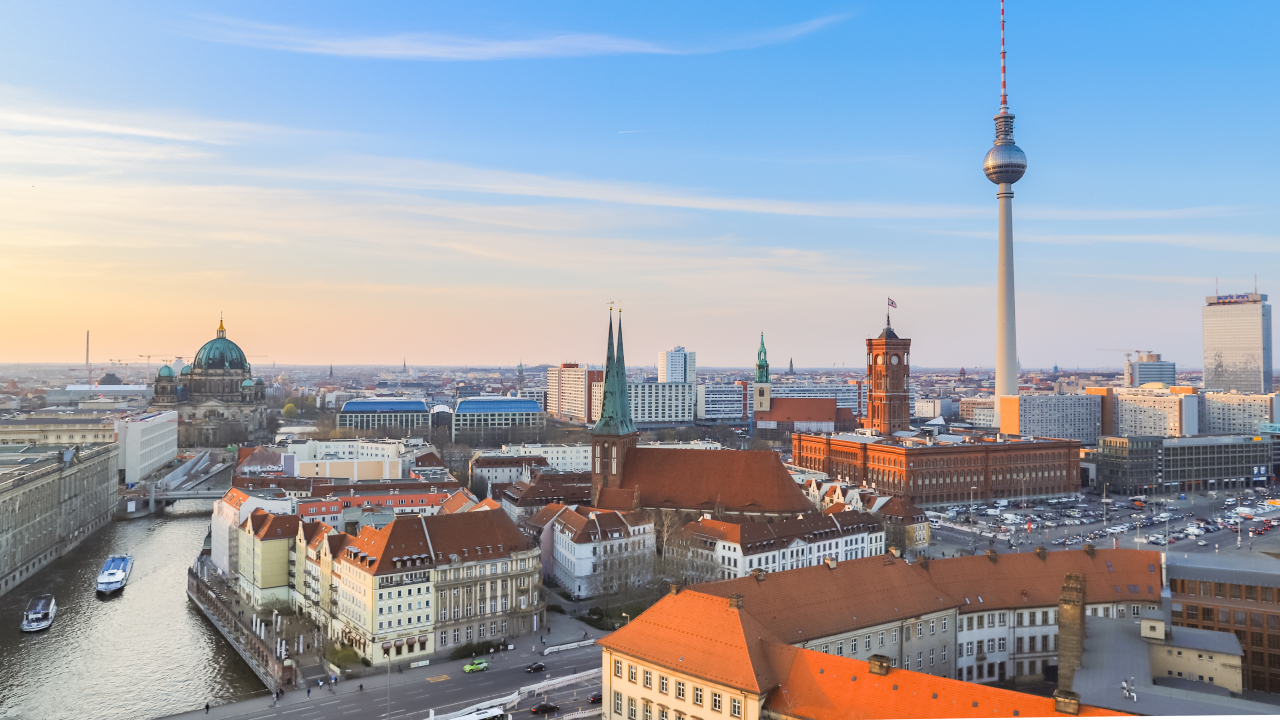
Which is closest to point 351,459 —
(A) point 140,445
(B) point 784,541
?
(A) point 140,445

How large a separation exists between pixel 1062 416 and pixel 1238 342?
5332 cm

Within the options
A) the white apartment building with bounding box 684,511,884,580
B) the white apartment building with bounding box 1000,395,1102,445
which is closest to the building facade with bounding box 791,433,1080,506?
the white apartment building with bounding box 684,511,884,580

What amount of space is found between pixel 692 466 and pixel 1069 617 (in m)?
30.5

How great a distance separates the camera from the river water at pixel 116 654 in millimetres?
32562

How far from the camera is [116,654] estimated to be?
3762cm

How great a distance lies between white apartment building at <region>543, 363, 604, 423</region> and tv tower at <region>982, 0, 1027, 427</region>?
5973 centimetres

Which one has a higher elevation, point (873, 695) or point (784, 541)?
point (873, 695)

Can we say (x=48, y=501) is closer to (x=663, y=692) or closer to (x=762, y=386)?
(x=663, y=692)

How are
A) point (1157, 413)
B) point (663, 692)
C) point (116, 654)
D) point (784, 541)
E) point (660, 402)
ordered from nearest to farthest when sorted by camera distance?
1. point (663, 692)
2. point (116, 654)
3. point (784, 541)
4. point (1157, 413)
5. point (660, 402)

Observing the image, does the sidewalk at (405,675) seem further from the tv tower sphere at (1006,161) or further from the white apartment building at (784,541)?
the tv tower sphere at (1006,161)

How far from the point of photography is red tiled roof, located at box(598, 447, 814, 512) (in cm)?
5328

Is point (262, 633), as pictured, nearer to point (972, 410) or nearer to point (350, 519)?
point (350, 519)

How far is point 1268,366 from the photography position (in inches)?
5999

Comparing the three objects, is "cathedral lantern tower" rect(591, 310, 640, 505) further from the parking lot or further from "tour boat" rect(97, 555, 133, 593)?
"tour boat" rect(97, 555, 133, 593)
